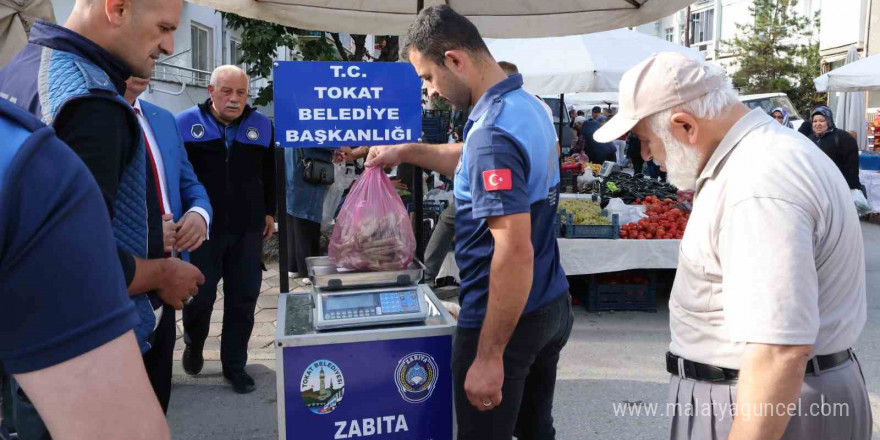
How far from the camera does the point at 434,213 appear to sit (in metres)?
7.04

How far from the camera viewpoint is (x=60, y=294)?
0.77 m

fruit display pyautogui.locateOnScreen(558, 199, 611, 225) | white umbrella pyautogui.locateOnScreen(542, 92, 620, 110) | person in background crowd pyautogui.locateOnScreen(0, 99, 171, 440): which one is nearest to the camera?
person in background crowd pyautogui.locateOnScreen(0, 99, 171, 440)

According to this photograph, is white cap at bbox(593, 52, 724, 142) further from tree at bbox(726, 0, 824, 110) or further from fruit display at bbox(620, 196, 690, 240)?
tree at bbox(726, 0, 824, 110)

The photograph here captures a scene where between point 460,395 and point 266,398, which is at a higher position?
point 460,395

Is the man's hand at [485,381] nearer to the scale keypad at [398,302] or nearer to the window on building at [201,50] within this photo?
the scale keypad at [398,302]

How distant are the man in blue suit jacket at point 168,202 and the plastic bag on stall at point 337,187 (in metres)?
3.25

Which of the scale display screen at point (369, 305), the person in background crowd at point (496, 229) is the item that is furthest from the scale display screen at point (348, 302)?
the person in background crowd at point (496, 229)

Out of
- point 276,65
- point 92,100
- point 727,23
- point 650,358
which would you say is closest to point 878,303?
point 650,358

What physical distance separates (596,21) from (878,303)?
4.37 metres

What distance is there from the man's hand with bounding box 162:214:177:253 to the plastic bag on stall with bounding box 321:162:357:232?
3.79 metres

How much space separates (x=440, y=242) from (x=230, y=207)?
2338mm

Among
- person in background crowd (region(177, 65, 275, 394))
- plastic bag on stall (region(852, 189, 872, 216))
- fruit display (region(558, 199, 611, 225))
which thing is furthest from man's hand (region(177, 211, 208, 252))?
plastic bag on stall (region(852, 189, 872, 216))

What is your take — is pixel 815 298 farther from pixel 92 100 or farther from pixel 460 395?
pixel 92 100

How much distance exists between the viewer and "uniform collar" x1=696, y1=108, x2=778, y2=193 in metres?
1.61
